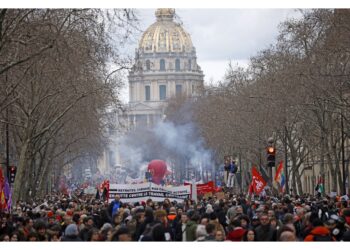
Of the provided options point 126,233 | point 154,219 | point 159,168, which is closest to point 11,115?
point 154,219

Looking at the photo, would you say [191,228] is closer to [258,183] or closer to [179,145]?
[258,183]

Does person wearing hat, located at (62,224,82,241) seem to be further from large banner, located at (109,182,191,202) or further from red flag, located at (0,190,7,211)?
large banner, located at (109,182,191,202)

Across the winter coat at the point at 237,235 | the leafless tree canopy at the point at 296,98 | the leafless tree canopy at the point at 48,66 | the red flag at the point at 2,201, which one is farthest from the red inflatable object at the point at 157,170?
the winter coat at the point at 237,235

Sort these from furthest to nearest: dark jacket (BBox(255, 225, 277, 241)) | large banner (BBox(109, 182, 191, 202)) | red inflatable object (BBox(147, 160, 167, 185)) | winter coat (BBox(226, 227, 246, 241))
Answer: red inflatable object (BBox(147, 160, 167, 185)) < large banner (BBox(109, 182, 191, 202)) < dark jacket (BBox(255, 225, 277, 241)) < winter coat (BBox(226, 227, 246, 241))

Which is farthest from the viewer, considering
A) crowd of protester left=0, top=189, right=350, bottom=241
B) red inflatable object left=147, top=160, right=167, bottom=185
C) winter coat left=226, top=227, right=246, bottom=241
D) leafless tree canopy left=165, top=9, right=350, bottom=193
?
red inflatable object left=147, top=160, right=167, bottom=185

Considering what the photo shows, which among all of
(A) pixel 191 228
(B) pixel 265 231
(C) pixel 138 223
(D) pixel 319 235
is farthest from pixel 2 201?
(D) pixel 319 235

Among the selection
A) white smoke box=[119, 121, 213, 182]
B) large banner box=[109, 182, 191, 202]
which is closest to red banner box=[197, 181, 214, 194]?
large banner box=[109, 182, 191, 202]

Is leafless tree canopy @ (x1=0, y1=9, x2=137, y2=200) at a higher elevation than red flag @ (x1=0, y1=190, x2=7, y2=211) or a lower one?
higher

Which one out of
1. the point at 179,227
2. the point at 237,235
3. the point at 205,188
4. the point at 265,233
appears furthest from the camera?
the point at 205,188

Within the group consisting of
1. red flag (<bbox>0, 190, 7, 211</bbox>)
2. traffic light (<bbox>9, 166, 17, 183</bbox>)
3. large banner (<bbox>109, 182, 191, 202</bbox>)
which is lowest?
red flag (<bbox>0, 190, 7, 211</bbox>)

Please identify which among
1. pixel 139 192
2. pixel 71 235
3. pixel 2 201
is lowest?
pixel 71 235

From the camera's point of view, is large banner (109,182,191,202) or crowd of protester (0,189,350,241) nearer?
crowd of protester (0,189,350,241)

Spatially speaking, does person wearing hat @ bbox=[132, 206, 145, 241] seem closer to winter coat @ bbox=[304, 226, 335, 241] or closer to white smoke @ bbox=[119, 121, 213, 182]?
winter coat @ bbox=[304, 226, 335, 241]

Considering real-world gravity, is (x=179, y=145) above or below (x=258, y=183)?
above
